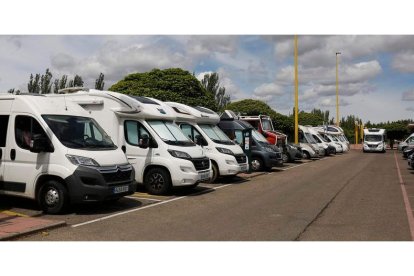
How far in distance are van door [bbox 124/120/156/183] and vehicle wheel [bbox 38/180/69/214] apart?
321cm

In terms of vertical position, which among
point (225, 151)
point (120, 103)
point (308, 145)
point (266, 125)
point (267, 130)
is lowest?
point (308, 145)

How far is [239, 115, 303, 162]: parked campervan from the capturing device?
80.2 ft

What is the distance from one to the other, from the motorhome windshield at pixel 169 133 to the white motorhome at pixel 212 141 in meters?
1.44

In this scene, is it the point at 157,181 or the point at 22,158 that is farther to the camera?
the point at 157,181

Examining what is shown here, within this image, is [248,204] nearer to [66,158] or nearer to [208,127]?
[66,158]

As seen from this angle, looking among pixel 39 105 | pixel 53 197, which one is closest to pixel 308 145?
pixel 39 105

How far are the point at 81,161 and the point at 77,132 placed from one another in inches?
38.0

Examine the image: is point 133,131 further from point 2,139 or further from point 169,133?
point 2,139

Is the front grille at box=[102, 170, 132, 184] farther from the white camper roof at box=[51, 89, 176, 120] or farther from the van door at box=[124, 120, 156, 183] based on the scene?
the white camper roof at box=[51, 89, 176, 120]

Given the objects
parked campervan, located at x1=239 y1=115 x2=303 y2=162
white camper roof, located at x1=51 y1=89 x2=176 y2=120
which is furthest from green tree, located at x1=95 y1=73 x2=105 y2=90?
white camper roof, located at x1=51 y1=89 x2=176 y2=120

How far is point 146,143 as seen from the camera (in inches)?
471

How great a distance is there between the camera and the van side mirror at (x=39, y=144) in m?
9.11

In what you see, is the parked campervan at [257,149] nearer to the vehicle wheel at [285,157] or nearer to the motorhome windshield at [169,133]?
the vehicle wheel at [285,157]

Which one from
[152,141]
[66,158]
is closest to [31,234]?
[66,158]
